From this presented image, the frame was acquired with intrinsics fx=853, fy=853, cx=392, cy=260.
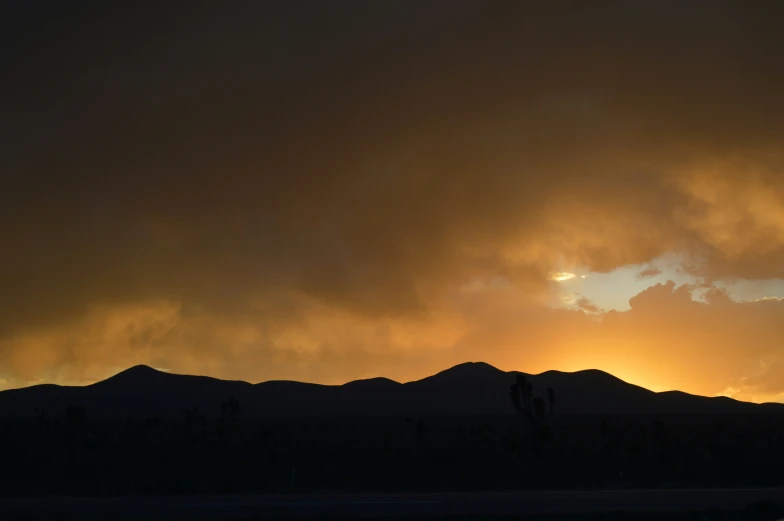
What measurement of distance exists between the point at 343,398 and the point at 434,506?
16356 centimetres

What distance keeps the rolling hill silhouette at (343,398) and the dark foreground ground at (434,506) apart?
144 m

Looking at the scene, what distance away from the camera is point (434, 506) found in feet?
92.2

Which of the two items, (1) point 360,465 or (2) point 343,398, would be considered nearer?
(1) point 360,465

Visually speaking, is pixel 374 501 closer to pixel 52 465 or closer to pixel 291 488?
pixel 291 488

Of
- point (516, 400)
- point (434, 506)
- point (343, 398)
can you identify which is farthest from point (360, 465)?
point (343, 398)

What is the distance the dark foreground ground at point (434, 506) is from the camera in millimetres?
25578

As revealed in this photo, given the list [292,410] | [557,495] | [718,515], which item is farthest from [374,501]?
[292,410]

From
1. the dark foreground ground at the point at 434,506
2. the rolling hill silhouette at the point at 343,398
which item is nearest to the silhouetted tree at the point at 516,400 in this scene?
the dark foreground ground at the point at 434,506

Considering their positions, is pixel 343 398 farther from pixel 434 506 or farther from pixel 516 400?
pixel 434 506

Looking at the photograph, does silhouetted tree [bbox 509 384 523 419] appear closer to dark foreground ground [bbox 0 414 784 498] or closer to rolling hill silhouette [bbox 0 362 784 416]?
dark foreground ground [bbox 0 414 784 498]

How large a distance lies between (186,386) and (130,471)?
6277 inches

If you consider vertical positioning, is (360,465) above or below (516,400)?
below

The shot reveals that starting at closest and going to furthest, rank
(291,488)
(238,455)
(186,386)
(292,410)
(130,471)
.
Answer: (291,488) < (130,471) < (238,455) < (292,410) < (186,386)

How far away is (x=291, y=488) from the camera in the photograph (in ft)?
118
